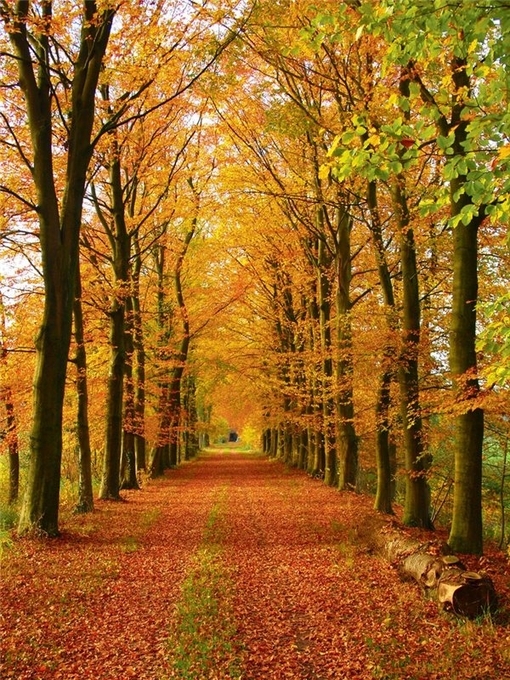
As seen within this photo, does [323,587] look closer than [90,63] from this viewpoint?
Yes

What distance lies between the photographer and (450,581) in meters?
5.89

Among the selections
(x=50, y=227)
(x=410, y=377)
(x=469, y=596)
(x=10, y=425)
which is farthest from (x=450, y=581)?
(x=10, y=425)

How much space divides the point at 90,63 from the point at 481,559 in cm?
1000

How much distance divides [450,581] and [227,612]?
244 centimetres

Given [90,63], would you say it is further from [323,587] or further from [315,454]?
[315,454]

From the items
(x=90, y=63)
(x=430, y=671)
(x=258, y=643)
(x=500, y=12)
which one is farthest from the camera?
(x=90, y=63)

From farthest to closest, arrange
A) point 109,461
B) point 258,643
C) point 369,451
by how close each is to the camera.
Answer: point 369,451 < point 109,461 < point 258,643

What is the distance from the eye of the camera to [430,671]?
442 centimetres

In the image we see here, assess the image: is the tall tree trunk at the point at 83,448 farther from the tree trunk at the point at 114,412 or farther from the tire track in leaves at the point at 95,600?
the tree trunk at the point at 114,412

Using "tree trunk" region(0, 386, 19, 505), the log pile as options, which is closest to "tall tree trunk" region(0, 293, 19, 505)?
"tree trunk" region(0, 386, 19, 505)

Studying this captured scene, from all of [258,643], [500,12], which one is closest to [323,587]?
[258,643]

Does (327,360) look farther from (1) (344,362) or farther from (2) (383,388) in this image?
(2) (383,388)

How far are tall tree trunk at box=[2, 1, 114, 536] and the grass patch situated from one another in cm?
315

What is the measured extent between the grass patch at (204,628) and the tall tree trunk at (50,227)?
10.3ft
